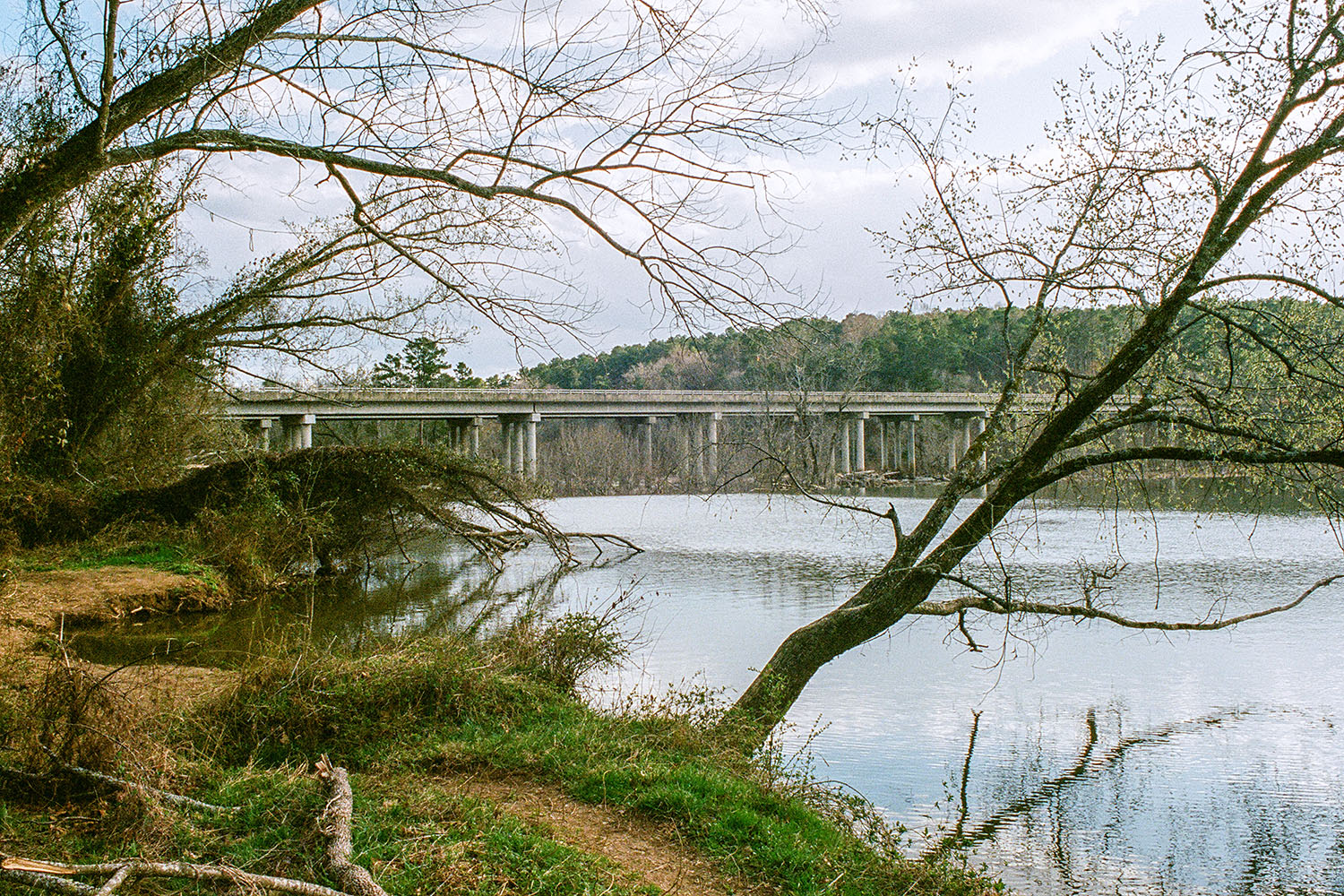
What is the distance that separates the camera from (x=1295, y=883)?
627cm

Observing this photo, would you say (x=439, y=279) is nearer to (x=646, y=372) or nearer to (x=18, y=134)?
(x=18, y=134)

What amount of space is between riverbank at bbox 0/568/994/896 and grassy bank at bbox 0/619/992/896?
0.01 metres

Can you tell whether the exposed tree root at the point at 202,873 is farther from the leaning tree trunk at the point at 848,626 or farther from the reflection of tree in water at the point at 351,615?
the leaning tree trunk at the point at 848,626

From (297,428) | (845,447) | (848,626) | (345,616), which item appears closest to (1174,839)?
(848,626)

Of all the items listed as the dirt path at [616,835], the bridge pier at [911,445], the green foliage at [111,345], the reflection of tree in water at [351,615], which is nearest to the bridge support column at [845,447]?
the bridge pier at [911,445]

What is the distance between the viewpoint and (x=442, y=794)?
17.0ft

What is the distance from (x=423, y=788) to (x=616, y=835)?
113 cm

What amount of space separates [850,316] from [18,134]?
7.24 m

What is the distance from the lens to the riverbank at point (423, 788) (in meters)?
4.31

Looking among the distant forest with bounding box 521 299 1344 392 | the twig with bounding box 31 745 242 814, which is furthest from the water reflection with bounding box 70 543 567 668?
the distant forest with bounding box 521 299 1344 392

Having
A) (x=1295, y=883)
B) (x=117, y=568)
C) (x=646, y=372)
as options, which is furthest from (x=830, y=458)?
(x=646, y=372)

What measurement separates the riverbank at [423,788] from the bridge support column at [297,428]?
40669 millimetres

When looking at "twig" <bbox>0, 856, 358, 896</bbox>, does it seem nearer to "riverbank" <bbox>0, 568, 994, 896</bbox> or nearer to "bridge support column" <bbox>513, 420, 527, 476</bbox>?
"riverbank" <bbox>0, 568, 994, 896</bbox>

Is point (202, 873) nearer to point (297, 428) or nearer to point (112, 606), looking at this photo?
point (112, 606)
